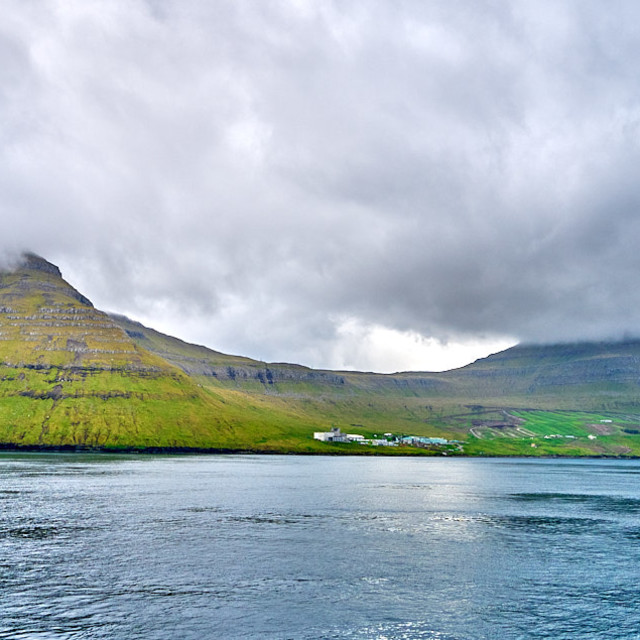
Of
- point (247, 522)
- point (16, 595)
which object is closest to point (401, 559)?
point (247, 522)

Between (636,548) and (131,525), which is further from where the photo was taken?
(131,525)

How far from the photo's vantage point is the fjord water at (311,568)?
49406mm

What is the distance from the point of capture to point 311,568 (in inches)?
2692

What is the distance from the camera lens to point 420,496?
488ft

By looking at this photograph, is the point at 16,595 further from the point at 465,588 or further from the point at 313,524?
the point at 313,524

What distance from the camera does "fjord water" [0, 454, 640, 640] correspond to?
49406mm

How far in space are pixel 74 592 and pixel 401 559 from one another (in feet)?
126

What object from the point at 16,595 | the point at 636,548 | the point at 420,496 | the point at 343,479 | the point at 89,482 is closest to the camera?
the point at 16,595

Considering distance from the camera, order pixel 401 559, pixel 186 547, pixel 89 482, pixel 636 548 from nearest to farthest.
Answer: pixel 401 559 → pixel 186 547 → pixel 636 548 → pixel 89 482

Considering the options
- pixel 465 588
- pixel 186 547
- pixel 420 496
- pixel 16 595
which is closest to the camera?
pixel 16 595

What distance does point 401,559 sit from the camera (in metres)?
A: 74.0

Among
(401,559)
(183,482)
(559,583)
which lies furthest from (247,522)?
(183,482)

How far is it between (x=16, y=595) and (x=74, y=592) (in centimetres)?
507

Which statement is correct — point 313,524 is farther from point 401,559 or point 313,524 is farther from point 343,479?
point 343,479
